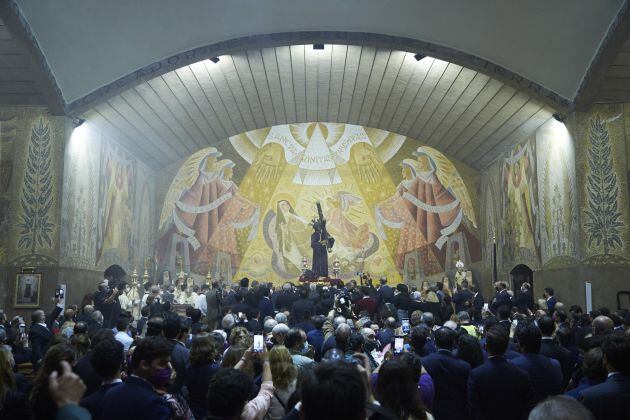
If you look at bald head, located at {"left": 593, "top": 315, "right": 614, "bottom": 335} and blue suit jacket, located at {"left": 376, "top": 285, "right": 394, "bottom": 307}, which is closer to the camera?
bald head, located at {"left": 593, "top": 315, "right": 614, "bottom": 335}

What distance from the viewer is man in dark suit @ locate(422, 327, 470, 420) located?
5.89 metres

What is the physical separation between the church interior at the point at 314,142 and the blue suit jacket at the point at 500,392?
12.7 m

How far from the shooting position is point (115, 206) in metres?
22.8

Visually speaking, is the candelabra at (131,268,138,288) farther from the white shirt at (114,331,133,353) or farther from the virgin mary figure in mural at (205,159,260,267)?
the white shirt at (114,331,133,353)

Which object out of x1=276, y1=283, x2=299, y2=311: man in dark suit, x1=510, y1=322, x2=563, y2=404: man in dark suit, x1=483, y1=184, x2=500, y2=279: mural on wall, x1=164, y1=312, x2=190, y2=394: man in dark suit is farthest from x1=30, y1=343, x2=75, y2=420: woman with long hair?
x1=483, y1=184, x2=500, y2=279: mural on wall

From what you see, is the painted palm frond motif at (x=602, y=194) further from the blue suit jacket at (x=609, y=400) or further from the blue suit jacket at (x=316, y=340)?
the blue suit jacket at (x=609, y=400)

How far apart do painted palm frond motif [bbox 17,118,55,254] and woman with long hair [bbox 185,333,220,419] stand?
13901 mm

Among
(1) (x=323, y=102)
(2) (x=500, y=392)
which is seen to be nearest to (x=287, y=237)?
(1) (x=323, y=102)

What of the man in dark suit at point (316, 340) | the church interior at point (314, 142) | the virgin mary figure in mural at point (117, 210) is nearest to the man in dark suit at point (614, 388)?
the man in dark suit at point (316, 340)

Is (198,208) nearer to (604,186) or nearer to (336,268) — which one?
(336,268)

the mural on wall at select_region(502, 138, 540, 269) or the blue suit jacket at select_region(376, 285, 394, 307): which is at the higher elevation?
the mural on wall at select_region(502, 138, 540, 269)

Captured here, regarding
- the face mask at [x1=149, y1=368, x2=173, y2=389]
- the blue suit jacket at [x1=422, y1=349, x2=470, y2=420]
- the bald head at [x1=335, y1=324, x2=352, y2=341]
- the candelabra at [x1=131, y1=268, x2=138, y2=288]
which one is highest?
the candelabra at [x1=131, y1=268, x2=138, y2=288]

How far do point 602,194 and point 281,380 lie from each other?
1520cm

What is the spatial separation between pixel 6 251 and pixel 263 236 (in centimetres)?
1296
